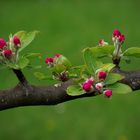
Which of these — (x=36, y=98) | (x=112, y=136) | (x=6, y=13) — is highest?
(x=36, y=98)

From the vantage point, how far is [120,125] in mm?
4215

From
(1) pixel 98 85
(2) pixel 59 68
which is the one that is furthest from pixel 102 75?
(2) pixel 59 68

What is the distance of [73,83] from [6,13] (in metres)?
6.07

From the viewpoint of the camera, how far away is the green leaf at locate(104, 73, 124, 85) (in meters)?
1.18

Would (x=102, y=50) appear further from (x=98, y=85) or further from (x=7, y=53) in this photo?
(x=7, y=53)

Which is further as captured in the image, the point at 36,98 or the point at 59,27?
the point at 59,27

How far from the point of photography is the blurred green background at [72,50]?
4.18 meters

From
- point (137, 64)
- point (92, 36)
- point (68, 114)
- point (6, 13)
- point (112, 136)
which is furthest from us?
point (6, 13)

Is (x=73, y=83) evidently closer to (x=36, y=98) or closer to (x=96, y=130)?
(x=36, y=98)

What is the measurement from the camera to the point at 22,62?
1.19 meters

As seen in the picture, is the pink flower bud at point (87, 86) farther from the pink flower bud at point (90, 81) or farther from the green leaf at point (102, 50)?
the green leaf at point (102, 50)

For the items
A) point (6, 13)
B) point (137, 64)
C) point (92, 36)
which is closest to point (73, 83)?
point (137, 64)

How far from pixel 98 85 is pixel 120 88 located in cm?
6

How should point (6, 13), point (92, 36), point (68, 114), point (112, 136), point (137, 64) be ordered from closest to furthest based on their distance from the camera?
point (112, 136), point (68, 114), point (137, 64), point (92, 36), point (6, 13)
